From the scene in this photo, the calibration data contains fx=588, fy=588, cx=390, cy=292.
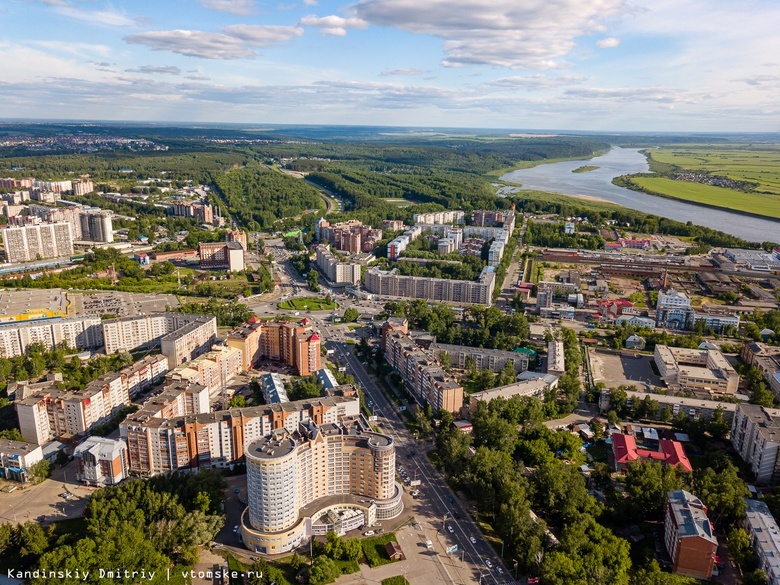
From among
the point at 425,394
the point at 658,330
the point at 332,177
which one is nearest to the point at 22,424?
the point at 425,394

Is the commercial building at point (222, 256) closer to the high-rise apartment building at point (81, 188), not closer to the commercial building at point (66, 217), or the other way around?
the commercial building at point (66, 217)

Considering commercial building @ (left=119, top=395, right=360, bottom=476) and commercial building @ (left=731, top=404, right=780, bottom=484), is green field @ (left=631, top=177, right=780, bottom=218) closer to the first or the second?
commercial building @ (left=731, top=404, right=780, bottom=484)

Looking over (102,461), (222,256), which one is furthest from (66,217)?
(102,461)

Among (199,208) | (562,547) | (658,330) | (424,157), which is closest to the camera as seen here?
(562,547)

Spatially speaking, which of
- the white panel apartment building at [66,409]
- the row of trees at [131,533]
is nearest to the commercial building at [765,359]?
the row of trees at [131,533]

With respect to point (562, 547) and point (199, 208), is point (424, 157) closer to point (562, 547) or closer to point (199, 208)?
point (199, 208)

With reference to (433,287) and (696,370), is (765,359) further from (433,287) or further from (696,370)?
(433,287)
